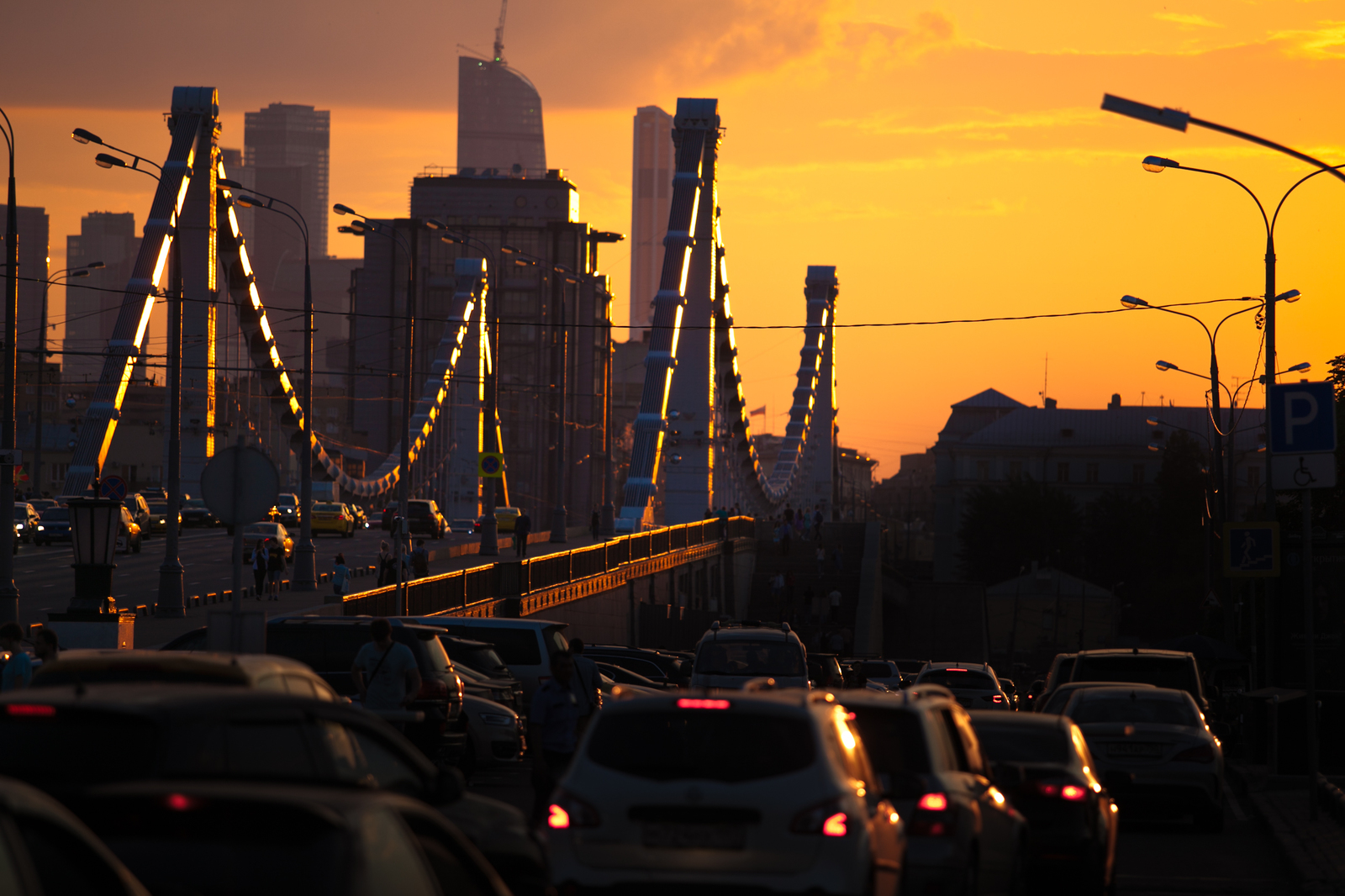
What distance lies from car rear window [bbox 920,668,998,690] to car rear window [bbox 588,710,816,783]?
1924 cm

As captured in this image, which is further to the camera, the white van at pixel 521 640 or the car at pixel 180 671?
the white van at pixel 521 640

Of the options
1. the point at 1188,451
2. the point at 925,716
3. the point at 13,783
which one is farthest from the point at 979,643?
the point at 13,783

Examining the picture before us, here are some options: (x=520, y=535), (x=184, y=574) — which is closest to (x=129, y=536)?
(x=184, y=574)

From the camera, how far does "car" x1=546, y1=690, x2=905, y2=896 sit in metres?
7.96

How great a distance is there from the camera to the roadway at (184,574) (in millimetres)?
33875

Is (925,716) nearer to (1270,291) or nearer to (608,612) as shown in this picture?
(1270,291)

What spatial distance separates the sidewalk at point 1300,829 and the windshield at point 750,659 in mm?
5237

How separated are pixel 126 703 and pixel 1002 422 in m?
151

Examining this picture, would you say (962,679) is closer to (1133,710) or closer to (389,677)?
(1133,710)

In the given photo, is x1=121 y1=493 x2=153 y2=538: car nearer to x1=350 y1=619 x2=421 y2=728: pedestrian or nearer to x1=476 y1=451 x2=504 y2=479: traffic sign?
x1=476 y1=451 x2=504 y2=479: traffic sign

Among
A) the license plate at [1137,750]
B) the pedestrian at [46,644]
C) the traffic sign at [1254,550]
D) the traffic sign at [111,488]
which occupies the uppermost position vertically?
the traffic sign at [111,488]

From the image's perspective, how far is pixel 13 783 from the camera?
4324 millimetres

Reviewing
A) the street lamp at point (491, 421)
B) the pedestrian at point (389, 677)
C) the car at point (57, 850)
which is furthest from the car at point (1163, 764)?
the street lamp at point (491, 421)

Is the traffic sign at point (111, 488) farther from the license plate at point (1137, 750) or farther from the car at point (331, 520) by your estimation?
the car at point (331, 520)
